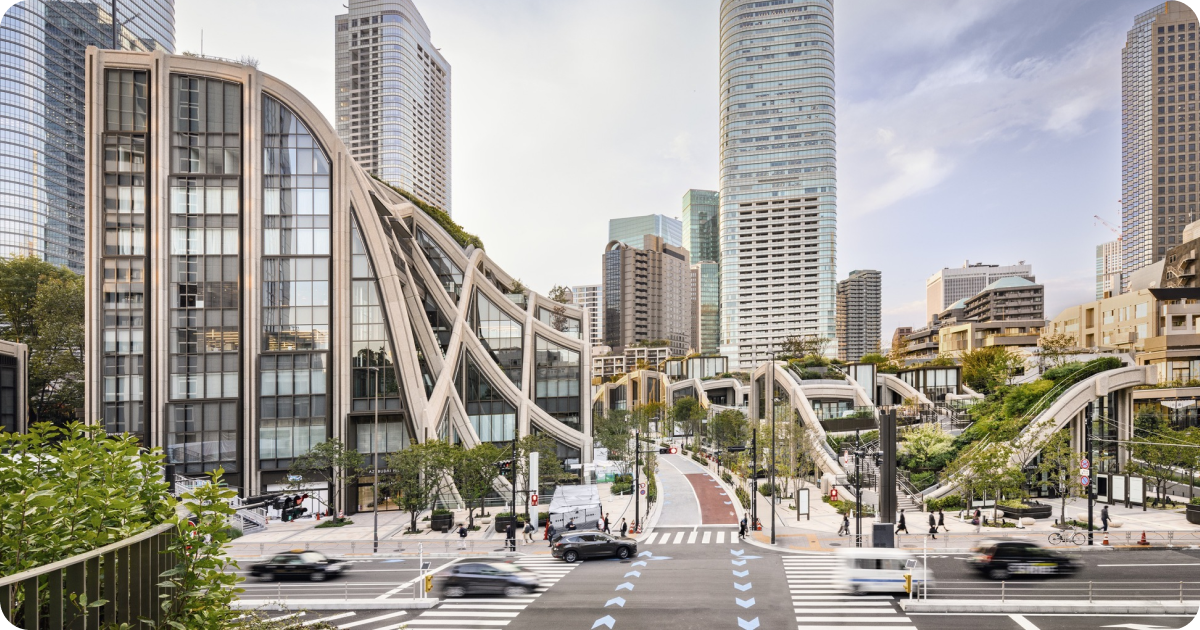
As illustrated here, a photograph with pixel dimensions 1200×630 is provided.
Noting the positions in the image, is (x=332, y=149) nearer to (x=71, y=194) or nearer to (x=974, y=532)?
(x=974, y=532)

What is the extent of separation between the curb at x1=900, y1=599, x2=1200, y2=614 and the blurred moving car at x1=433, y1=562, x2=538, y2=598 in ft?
45.7

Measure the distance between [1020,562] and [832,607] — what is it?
359 inches

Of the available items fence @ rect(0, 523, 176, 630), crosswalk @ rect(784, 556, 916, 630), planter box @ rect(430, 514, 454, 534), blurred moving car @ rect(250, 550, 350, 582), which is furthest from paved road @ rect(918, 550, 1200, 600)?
planter box @ rect(430, 514, 454, 534)

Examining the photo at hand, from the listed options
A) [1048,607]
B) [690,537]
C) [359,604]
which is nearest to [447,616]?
[359,604]

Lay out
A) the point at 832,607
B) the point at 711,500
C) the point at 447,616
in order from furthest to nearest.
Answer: the point at 711,500 → the point at 447,616 → the point at 832,607

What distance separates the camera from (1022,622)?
18156 mm

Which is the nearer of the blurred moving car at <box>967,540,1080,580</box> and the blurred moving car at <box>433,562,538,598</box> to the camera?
the blurred moving car at <box>433,562,538,598</box>

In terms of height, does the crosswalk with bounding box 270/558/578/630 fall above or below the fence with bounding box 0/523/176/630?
below

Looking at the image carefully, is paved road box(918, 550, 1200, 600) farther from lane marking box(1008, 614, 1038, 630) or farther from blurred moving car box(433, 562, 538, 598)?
blurred moving car box(433, 562, 538, 598)

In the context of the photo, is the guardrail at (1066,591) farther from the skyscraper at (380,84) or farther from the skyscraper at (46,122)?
the skyscraper at (380,84)

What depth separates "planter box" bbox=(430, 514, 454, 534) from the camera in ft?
120

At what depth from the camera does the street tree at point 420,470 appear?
36.9 metres

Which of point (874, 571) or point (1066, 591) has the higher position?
point (874, 571)

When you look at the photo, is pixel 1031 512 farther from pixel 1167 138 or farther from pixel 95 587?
pixel 1167 138
